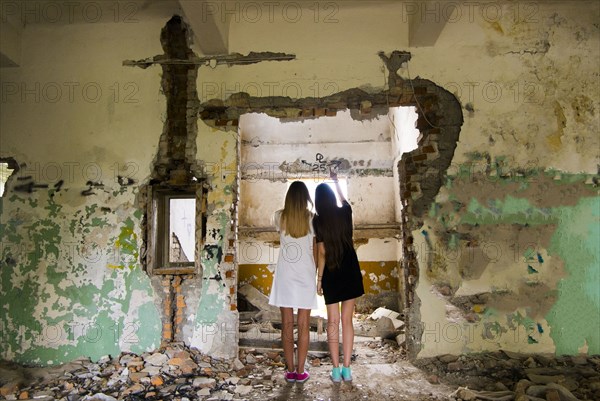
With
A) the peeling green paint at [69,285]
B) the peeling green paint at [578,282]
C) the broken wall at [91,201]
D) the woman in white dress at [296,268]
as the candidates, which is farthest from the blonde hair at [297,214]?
the peeling green paint at [578,282]

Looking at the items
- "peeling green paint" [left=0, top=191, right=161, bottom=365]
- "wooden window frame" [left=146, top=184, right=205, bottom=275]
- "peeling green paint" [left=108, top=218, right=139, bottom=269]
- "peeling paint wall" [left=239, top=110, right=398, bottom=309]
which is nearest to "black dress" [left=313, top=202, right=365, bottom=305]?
"wooden window frame" [left=146, top=184, right=205, bottom=275]

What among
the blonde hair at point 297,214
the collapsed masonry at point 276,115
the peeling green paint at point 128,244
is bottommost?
the peeling green paint at point 128,244

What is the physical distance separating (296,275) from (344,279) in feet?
1.19

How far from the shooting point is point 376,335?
472 cm

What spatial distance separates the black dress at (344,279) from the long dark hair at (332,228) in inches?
0.9

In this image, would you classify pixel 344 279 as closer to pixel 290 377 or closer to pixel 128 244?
pixel 290 377

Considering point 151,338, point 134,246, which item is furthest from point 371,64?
point 151,338

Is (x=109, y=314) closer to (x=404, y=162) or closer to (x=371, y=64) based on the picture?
(x=404, y=162)

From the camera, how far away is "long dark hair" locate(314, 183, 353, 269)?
10.2ft

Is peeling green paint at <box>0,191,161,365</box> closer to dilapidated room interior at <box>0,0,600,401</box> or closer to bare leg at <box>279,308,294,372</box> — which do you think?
dilapidated room interior at <box>0,0,600,401</box>

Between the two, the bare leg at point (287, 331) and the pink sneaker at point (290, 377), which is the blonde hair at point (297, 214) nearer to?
the bare leg at point (287, 331)

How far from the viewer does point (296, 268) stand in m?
3.09

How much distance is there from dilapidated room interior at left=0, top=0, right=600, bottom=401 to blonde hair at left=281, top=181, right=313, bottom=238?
0.93 meters

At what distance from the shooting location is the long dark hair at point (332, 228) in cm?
310
